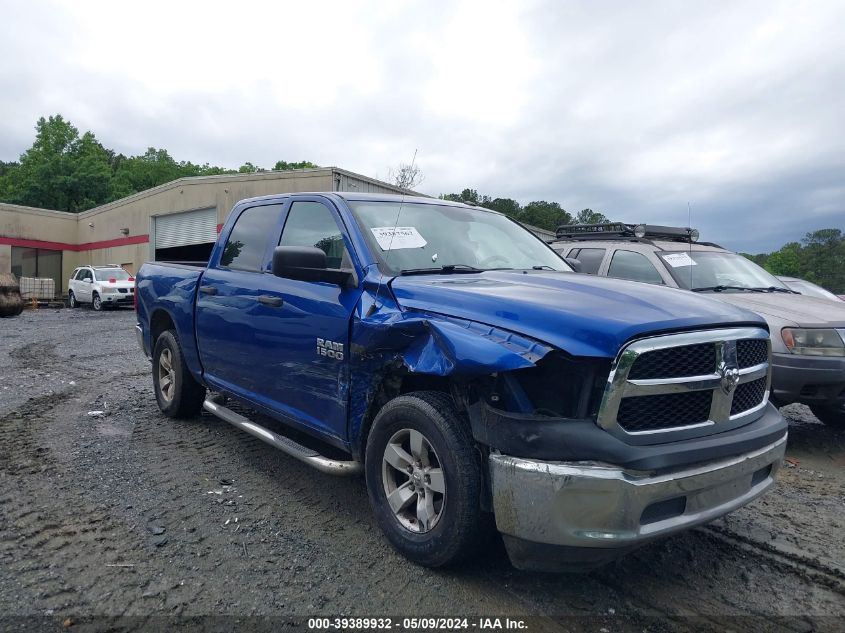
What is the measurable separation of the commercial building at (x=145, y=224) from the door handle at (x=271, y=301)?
12937 mm

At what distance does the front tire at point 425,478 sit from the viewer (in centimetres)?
261

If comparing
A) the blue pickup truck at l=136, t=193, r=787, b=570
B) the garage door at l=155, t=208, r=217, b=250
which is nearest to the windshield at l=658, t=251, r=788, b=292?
the blue pickup truck at l=136, t=193, r=787, b=570

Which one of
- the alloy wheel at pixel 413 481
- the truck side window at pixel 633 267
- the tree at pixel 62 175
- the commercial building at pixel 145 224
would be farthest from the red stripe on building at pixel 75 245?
the alloy wheel at pixel 413 481

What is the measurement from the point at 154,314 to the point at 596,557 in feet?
15.2

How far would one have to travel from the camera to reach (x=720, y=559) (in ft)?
10.2

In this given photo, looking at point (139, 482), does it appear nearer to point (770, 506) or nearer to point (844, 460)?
point (770, 506)

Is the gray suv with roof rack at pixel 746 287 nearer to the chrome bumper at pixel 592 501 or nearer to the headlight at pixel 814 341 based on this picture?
the headlight at pixel 814 341

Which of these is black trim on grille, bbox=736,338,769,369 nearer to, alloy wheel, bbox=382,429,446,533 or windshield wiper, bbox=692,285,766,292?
alloy wheel, bbox=382,429,446,533

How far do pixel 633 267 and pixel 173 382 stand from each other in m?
4.75

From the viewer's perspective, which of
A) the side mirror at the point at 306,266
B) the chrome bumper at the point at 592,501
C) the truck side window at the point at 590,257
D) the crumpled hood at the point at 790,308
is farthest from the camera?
the truck side window at the point at 590,257

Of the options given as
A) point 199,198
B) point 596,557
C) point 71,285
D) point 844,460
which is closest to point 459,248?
point 596,557

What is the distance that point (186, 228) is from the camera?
24.5 meters

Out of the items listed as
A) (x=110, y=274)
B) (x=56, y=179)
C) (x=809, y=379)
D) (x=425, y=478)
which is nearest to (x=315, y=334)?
(x=425, y=478)

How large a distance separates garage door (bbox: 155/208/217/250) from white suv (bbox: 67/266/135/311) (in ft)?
8.30
